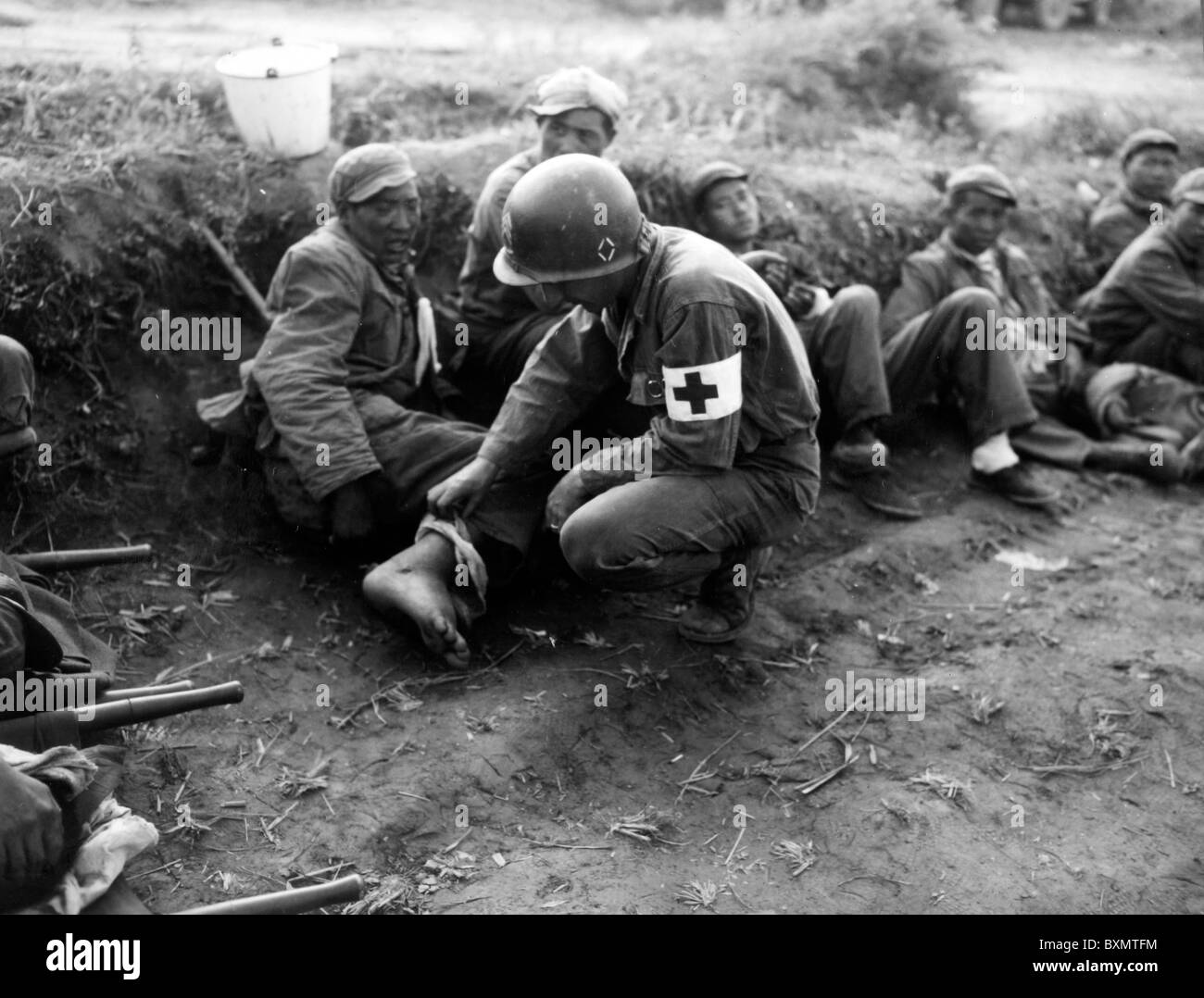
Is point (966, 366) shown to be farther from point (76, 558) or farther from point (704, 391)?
point (76, 558)

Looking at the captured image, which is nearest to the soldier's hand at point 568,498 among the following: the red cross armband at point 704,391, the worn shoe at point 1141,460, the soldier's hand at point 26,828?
the red cross armband at point 704,391

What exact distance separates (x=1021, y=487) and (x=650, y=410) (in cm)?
226

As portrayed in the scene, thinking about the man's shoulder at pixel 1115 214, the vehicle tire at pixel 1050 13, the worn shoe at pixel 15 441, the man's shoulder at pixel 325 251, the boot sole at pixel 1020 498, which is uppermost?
the vehicle tire at pixel 1050 13

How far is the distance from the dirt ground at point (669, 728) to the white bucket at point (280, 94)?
1179mm

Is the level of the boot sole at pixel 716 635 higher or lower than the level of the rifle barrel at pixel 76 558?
lower

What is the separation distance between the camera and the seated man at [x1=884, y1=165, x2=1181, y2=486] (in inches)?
245

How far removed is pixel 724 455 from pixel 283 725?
1698mm

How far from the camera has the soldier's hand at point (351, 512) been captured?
4895mm

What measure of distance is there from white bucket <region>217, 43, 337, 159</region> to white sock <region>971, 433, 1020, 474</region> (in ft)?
11.3

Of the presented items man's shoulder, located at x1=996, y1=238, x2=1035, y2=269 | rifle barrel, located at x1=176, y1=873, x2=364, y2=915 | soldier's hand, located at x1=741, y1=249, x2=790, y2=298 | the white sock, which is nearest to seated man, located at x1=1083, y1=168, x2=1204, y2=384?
man's shoulder, located at x1=996, y1=238, x2=1035, y2=269

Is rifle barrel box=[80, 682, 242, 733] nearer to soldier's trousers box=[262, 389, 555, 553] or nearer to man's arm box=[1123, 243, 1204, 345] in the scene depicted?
soldier's trousers box=[262, 389, 555, 553]

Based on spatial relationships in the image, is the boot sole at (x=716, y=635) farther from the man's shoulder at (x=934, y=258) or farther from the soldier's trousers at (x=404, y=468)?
the man's shoulder at (x=934, y=258)

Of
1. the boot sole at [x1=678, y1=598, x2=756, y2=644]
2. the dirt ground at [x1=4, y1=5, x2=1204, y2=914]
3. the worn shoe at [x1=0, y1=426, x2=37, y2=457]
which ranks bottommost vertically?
the dirt ground at [x1=4, y1=5, x2=1204, y2=914]

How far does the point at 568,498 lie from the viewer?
467cm
